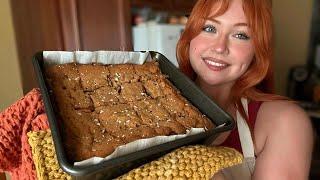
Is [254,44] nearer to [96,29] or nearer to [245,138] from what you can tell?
[245,138]

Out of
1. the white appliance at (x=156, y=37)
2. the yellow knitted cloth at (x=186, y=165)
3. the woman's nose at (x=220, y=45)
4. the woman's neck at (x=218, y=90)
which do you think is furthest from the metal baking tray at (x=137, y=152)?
the white appliance at (x=156, y=37)

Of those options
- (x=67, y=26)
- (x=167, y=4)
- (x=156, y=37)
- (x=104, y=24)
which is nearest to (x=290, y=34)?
(x=167, y=4)

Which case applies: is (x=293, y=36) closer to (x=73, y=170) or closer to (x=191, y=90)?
(x=191, y=90)

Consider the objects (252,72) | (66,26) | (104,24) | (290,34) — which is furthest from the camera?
(290,34)

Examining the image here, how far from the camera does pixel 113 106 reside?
56cm

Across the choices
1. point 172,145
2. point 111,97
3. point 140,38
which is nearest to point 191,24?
point 111,97

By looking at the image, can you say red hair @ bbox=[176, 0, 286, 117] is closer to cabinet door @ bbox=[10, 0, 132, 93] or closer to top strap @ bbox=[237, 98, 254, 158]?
top strap @ bbox=[237, 98, 254, 158]

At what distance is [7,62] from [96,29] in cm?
54

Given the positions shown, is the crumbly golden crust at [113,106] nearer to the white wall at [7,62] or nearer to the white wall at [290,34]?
→ the white wall at [7,62]

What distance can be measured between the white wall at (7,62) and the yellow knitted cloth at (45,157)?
1090 millimetres

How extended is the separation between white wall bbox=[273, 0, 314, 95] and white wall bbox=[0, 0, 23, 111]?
7.39 ft

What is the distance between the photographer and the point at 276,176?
2.39ft

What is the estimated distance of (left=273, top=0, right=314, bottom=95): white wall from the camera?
2900 mm

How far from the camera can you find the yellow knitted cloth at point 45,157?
42 cm
